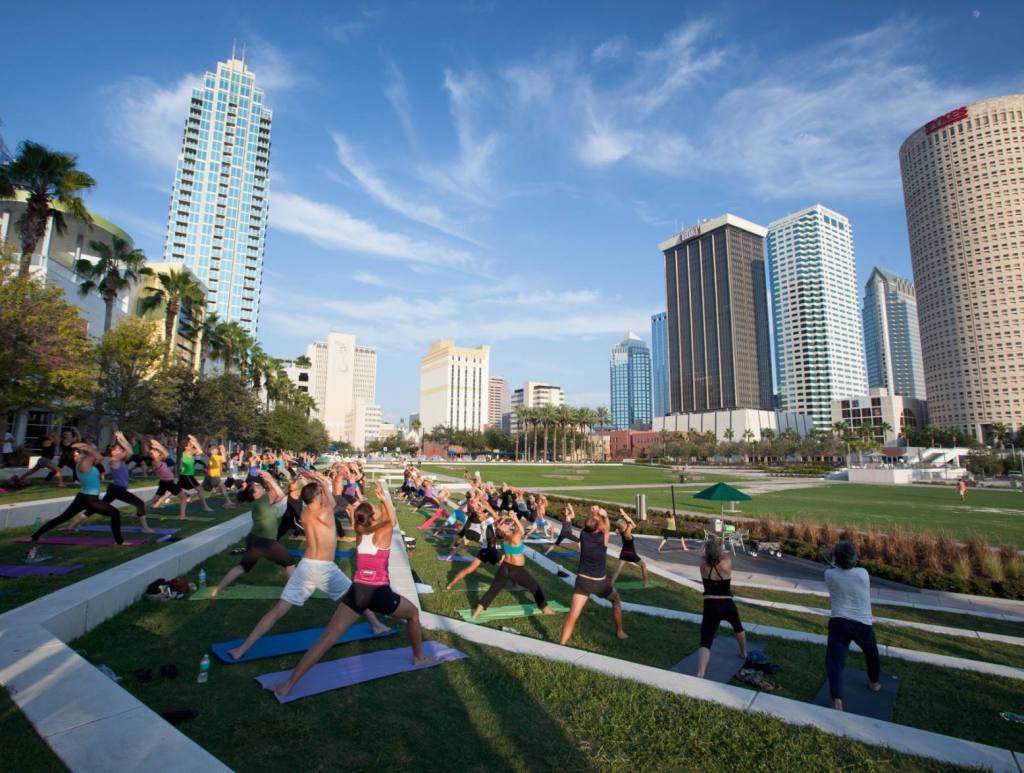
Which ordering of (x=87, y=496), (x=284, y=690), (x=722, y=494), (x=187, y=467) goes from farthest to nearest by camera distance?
(x=722, y=494), (x=187, y=467), (x=87, y=496), (x=284, y=690)

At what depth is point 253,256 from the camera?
108375mm

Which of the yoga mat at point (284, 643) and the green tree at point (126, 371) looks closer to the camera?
the yoga mat at point (284, 643)

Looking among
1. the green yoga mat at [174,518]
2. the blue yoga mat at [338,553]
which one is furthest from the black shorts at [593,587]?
the green yoga mat at [174,518]

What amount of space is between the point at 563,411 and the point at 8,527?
352 ft

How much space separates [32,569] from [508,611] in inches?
294

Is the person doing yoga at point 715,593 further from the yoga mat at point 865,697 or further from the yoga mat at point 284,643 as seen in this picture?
the yoga mat at point 284,643

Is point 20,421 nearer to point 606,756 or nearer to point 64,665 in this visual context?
point 64,665

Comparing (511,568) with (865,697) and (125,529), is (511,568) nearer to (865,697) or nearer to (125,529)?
(865,697)

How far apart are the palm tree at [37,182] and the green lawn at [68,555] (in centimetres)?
1508

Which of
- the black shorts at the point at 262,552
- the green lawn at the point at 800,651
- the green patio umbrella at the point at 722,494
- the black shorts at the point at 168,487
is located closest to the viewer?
the green lawn at the point at 800,651

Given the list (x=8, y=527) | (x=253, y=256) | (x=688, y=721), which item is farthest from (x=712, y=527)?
(x=253, y=256)

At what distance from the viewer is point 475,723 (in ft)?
15.2

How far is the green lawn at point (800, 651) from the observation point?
17.8ft

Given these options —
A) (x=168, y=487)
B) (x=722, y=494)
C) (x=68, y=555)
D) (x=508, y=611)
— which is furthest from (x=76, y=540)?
(x=722, y=494)
